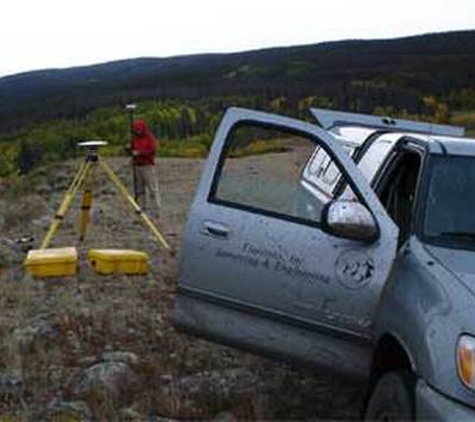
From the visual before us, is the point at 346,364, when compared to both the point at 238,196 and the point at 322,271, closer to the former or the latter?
the point at 322,271

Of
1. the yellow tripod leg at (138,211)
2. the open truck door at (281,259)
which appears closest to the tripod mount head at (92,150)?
the yellow tripod leg at (138,211)

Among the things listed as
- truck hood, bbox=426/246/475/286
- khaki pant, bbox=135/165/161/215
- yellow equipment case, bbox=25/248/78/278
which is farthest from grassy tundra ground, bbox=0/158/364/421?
khaki pant, bbox=135/165/161/215

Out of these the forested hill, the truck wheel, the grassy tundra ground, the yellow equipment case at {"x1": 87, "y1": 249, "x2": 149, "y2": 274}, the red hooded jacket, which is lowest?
the forested hill

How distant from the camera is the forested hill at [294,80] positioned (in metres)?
59.5

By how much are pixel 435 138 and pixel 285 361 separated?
4.57 ft

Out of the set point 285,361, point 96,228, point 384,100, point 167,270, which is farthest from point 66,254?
point 384,100

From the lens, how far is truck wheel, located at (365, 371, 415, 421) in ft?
14.2

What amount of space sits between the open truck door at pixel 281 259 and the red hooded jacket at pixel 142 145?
776cm

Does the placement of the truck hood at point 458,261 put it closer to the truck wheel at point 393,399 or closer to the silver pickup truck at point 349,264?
the silver pickup truck at point 349,264

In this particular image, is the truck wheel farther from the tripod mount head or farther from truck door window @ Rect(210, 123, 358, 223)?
the tripod mount head

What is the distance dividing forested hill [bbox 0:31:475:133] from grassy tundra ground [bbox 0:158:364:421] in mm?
38421

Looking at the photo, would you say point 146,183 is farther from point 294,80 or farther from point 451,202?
point 294,80

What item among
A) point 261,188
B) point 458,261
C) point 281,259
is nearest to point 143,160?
point 261,188

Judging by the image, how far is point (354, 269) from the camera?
5074 mm
